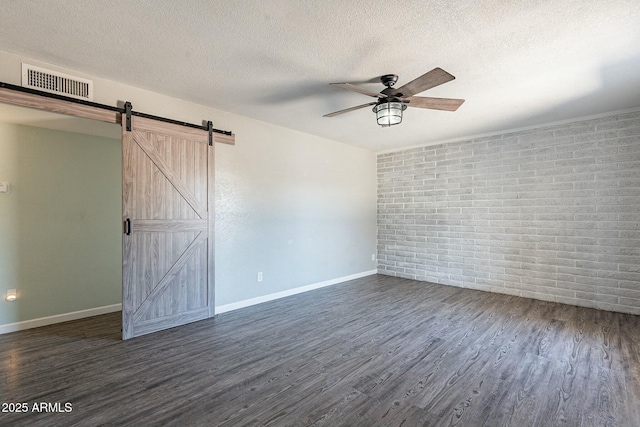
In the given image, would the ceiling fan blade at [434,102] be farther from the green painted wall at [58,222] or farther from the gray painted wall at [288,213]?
the green painted wall at [58,222]

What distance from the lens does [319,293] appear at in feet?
15.5

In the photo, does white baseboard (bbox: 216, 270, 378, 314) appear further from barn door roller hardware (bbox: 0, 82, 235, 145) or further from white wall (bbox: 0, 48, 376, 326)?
barn door roller hardware (bbox: 0, 82, 235, 145)

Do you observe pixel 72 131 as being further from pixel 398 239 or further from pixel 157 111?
pixel 398 239

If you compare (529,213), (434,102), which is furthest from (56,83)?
(529,213)

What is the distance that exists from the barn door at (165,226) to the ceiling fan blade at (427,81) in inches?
95.2

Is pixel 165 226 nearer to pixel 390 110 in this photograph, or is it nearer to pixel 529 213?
pixel 390 110

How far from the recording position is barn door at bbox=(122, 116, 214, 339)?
10.0 feet

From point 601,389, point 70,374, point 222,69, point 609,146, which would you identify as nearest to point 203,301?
point 70,374

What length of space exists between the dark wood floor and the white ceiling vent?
2416 mm

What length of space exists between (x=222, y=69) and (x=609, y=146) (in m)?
5.04

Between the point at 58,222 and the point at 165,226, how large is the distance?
4.99 ft

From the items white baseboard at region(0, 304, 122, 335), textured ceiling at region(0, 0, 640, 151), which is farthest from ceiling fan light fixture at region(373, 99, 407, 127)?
white baseboard at region(0, 304, 122, 335)

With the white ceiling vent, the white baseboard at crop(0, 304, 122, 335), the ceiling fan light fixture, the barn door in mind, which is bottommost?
the white baseboard at crop(0, 304, 122, 335)

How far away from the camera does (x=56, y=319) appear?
3.50m
